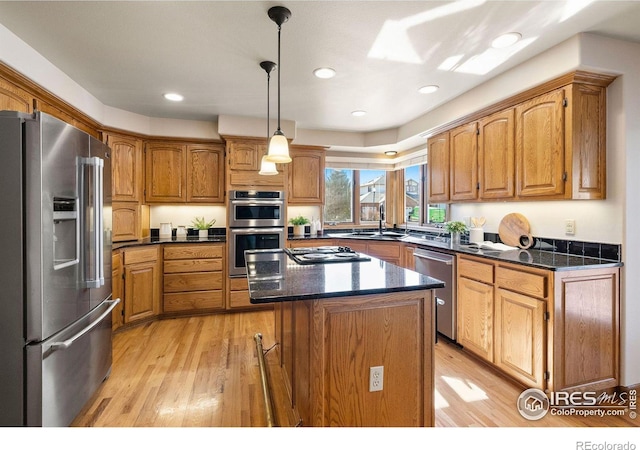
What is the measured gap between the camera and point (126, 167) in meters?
3.60

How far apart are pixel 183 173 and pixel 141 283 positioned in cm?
141

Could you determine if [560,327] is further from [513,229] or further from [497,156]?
[497,156]

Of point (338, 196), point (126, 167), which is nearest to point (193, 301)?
point (126, 167)

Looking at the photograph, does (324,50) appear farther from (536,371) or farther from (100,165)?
(536,371)

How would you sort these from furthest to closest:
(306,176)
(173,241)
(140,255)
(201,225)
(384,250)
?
1. (306,176)
2. (201,225)
3. (384,250)
4. (173,241)
5. (140,255)

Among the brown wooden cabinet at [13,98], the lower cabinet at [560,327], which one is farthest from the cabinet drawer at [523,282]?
the brown wooden cabinet at [13,98]

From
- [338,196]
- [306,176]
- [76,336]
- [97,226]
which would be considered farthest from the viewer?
[338,196]

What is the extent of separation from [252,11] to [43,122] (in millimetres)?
1251

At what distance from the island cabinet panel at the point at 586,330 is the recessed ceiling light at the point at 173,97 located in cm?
353

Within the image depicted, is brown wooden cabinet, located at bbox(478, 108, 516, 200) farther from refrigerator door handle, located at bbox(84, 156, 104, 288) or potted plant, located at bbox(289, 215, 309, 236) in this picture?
refrigerator door handle, located at bbox(84, 156, 104, 288)

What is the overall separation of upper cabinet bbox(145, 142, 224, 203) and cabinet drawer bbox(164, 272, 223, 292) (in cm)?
94

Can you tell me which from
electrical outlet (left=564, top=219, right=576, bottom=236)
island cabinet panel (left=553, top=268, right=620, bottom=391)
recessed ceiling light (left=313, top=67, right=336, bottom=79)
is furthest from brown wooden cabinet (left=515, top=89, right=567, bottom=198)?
recessed ceiling light (left=313, top=67, right=336, bottom=79)

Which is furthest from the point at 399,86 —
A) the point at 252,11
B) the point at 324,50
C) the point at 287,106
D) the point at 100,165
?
the point at 100,165

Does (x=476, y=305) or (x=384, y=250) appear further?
(x=384, y=250)
